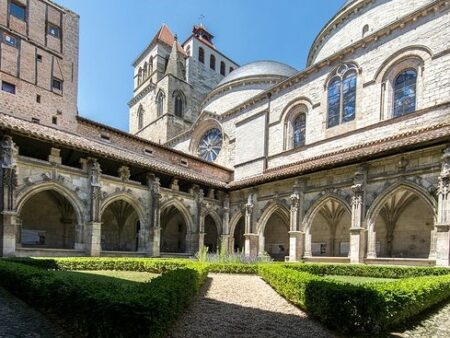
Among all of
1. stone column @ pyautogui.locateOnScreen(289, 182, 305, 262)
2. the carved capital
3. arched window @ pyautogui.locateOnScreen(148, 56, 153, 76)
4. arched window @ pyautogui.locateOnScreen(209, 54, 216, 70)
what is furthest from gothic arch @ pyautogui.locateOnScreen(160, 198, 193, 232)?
arched window @ pyautogui.locateOnScreen(209, 54, 216, 70)

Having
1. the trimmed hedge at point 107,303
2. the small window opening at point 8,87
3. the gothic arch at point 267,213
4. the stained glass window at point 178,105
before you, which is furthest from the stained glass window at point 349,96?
the stained glass window at point 178,105

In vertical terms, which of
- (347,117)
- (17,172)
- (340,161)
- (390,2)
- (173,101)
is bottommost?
(17,172)

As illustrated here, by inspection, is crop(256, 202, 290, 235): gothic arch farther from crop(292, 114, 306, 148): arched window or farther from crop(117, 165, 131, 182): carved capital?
crop(117, 165, 131, 182): carved capital

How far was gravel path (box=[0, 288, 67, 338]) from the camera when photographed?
4.52m

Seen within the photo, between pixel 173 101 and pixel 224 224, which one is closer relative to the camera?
pixel 224 224

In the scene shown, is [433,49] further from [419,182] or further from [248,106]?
[248,106]

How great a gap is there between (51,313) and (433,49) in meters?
18.4

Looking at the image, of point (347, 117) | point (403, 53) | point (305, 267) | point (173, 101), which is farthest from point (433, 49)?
point (173, 101)

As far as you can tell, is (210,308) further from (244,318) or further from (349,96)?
(349,96)

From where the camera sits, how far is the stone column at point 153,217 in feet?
55.8

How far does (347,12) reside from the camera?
887 inches

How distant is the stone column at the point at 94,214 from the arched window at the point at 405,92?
15695 mm

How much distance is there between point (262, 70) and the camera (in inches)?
1156

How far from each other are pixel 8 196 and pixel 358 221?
14.6 metres
